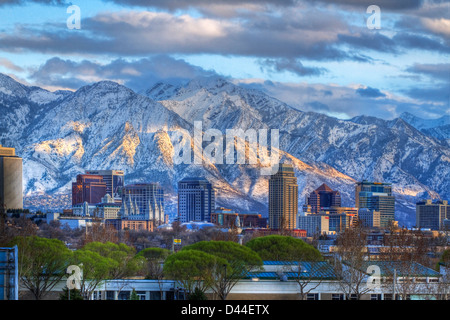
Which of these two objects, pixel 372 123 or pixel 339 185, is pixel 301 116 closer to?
pixel 339 185

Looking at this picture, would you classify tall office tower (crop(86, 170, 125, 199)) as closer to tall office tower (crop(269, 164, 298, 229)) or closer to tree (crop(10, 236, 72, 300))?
tall office tower (crop(269, 164, 298, 229))

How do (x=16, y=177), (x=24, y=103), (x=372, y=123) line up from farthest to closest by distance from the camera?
(x=372, y=123) → (x=24, y=103) → (x=16, y=177)

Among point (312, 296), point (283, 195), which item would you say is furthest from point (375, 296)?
point (283, 195)

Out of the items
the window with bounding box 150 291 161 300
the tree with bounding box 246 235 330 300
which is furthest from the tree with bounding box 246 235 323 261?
the window with bounding box 150 291 161 300

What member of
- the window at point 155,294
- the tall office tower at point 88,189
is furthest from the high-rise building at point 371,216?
the window at point 155,294

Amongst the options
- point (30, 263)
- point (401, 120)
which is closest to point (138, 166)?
point (401, 120)

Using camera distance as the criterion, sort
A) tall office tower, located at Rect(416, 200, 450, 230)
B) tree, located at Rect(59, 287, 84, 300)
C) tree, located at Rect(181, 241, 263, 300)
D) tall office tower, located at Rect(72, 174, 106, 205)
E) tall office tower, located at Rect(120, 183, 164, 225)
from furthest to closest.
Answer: tall office tower, located at Rect(72, 174, 106, 205) → tall office tower, located at Rect(416, 200, 450, 230) → tall office tower, located at Rect(120, 183, 164, 225) → tree, located at Rect(181, 241, 263, 300) → tree, located at Rect(59, 287, 84, 300)

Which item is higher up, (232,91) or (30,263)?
(232,91)

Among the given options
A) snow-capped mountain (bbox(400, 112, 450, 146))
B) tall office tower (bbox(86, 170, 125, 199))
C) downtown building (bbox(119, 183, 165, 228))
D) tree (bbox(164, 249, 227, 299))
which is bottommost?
downtown building (bbox(119, 183, 165, 228))
